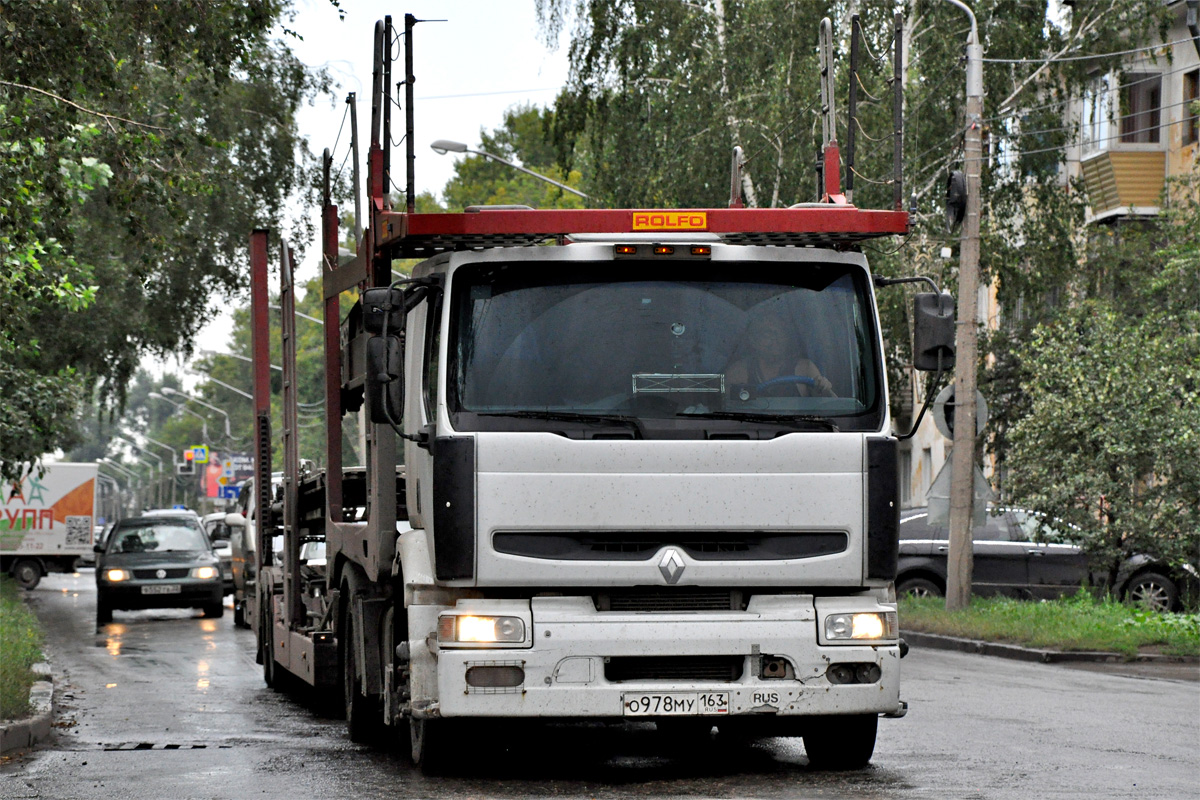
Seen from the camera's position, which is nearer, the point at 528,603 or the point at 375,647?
the point at 528,603

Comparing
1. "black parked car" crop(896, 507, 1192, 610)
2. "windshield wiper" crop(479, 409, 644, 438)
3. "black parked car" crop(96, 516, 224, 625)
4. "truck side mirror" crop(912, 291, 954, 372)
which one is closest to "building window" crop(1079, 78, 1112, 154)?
"black parked car" crop(896, 507, 1192, 610)

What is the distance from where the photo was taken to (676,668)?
344 inches

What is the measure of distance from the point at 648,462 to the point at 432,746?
75.1 inches

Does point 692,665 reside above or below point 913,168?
below

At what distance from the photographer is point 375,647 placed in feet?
33.8

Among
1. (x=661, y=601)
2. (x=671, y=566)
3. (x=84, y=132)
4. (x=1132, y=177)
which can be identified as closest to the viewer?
(x=671, y=566)

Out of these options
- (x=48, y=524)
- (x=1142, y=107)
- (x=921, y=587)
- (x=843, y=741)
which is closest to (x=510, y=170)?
(x=48, y=524)

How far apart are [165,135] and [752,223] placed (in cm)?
690

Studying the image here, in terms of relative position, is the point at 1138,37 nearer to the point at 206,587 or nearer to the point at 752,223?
the point at 206,587

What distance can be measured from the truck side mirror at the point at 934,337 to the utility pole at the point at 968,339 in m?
13.2

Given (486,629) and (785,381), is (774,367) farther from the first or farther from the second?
(486,629)

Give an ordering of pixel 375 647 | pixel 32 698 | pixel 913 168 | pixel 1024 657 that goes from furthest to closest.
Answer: pixel 913 168
pixel 1024 657
pixel 32 698
pixel 375 647

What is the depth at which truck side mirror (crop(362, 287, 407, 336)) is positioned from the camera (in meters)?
8.62

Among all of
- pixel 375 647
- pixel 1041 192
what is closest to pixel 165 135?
pixel 375 647
